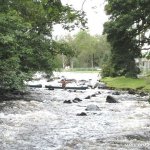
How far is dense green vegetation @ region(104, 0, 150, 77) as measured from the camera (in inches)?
1747

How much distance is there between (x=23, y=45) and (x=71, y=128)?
45.6 ft

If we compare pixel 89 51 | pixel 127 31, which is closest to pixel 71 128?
pixel 127 31

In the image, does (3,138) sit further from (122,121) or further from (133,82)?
(133,82)

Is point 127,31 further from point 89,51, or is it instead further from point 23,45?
point 89,51

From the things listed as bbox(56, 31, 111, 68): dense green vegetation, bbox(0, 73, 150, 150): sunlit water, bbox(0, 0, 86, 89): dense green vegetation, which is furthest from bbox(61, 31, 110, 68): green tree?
bbox(0, 73, 150, 150): sunlit water

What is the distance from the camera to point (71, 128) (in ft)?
55.1

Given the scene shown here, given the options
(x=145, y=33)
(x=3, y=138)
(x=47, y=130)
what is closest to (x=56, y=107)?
(x=47, y=130)

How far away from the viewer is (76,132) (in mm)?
15727

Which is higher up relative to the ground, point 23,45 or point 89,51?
point 89,51

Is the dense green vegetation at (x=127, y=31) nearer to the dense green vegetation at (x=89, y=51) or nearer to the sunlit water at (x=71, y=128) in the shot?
the sunlit water at (x=71, y=128)

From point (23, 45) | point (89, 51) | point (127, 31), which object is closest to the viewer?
point (23, 45)

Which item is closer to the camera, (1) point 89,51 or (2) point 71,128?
(2) point 71,128

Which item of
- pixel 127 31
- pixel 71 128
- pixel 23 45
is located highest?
pixel 127 31

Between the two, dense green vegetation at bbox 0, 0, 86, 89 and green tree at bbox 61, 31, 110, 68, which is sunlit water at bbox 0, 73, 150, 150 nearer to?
dense green vegetation at bbox 0, 0, 86, 89
